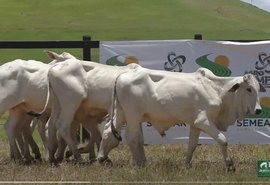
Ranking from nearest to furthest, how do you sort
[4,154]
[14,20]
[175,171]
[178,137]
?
[175,171] → [4,154] → [178,137] → [14,20]

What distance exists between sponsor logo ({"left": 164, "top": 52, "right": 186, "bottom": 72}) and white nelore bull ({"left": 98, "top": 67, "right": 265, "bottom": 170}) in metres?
2.96

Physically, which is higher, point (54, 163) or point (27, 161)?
point (54, 163)

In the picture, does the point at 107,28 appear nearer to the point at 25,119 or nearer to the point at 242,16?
the point at 242,16

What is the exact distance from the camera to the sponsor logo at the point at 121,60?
13.8 m

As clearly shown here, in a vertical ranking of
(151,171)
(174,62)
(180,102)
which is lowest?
(151,171)

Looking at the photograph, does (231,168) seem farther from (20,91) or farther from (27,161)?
(20,91)

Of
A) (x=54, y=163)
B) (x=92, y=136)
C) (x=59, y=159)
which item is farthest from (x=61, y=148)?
(x=54, y=163)

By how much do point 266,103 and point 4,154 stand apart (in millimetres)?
4646

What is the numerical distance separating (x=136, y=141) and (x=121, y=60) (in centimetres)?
355

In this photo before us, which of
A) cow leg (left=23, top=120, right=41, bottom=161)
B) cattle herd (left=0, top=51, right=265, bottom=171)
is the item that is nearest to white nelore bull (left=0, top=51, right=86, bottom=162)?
cattle herd (left=0, top=51, right=265, bottom=171)

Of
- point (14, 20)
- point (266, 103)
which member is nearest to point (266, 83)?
point (266, 103)

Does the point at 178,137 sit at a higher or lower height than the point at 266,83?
lower

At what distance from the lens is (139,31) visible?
61375mm

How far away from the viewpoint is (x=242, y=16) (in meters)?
77.0
